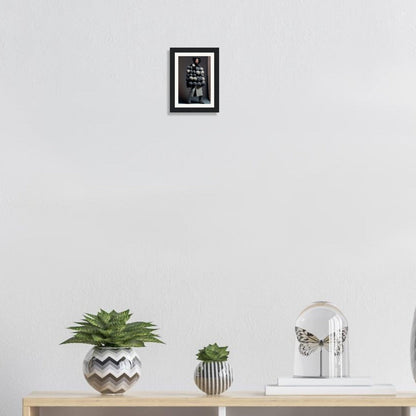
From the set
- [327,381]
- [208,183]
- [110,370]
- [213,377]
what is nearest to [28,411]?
[110,370]

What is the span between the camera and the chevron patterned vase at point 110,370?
2.47m

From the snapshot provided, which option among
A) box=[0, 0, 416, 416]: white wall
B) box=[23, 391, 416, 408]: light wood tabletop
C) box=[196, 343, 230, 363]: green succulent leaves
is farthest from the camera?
box=[0, 0, 416, 416]: white wall

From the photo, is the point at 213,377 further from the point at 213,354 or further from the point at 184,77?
the point at 184,77

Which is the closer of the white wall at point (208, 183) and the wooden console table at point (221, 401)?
the wooden console table at point (221, 401)

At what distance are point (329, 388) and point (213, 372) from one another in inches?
12.6

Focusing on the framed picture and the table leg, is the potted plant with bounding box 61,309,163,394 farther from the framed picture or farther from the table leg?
the framed picture

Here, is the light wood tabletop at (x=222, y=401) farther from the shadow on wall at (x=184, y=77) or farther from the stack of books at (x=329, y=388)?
the shadow on wall at (x=184, y=77)

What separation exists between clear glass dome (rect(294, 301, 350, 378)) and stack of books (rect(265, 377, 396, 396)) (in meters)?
0.05

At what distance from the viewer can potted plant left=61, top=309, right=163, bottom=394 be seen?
2473 millimetres

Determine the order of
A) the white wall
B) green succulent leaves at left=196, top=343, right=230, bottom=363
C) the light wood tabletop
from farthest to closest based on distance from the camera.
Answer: the white wall < green succulent leaves at left=196, top=343, right=230, bottom=363 < the light wood tabletop

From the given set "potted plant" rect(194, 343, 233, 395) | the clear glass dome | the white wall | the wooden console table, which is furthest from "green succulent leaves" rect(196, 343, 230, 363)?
the white wall

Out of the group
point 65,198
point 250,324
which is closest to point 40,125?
point 65,198

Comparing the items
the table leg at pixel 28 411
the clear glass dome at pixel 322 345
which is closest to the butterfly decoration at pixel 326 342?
the clear glass dome at pixel 322 345

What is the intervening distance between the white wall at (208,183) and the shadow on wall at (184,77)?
0.17ft
